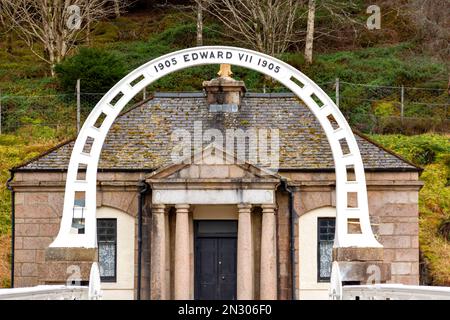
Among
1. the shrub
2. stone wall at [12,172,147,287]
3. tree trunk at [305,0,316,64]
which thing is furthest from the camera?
tree trunk at [305,0,316,64]

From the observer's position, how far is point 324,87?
49875 millimetres

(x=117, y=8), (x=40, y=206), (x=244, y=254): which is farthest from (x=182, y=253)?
(x=117, y=8)

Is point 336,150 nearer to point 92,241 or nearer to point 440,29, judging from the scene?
point 92,241

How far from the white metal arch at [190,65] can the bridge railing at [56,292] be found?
138cm

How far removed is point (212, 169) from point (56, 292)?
32.3 ft

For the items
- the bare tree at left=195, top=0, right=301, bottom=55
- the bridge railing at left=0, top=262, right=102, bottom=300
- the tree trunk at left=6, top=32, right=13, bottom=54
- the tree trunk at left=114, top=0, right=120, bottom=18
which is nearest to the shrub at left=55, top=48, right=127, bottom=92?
the bare tree at left=195, top=0, right=301, bottom=55

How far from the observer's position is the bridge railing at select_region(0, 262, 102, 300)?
1715 cm

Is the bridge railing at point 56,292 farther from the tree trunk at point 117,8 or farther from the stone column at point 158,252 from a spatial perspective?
the tree trunk at point 117,8

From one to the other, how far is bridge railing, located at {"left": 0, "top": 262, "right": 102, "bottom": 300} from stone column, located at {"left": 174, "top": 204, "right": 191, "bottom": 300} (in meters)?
3.79

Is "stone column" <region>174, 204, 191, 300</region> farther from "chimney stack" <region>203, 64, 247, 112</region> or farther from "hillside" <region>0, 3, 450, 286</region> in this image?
"hillside" <region>0, 3, 450, 286</region>

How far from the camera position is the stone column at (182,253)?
30.2 metres

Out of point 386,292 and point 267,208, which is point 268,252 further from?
point 386,292

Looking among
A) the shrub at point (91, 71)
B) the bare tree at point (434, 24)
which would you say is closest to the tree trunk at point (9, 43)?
the shrub at point (91, 71)

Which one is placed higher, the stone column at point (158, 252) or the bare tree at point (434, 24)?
the bare tree at point (434, 24)
